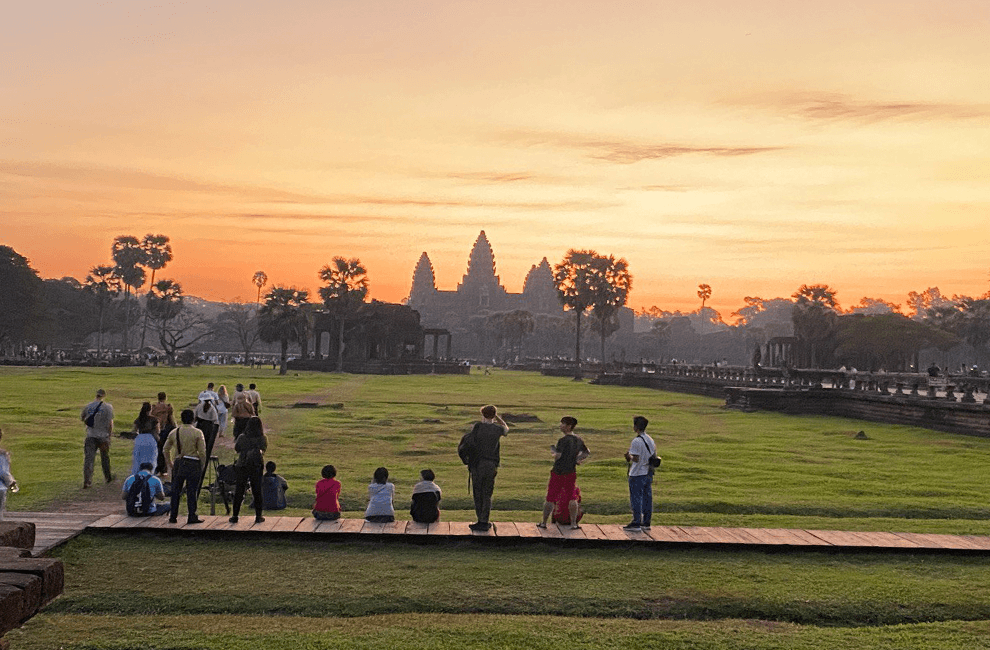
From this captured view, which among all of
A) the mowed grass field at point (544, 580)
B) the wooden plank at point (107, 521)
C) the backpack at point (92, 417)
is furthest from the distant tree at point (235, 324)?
the wooden plank at point (107, 521)

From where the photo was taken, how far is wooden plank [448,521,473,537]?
1246 centimetres

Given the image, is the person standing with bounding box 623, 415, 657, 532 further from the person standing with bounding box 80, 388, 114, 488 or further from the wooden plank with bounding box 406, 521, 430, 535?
the person standing with bounding box 80, 388, 114, 488

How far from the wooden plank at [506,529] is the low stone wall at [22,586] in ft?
24.7

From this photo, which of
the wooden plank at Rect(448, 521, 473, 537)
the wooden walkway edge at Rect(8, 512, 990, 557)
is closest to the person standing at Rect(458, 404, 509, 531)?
the wooden plank at Rect(448, 521, 473, 537)

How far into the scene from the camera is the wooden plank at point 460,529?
12462mm

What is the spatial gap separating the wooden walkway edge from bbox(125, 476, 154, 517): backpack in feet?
0.59

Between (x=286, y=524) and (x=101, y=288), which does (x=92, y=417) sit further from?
(x=101, y=288)

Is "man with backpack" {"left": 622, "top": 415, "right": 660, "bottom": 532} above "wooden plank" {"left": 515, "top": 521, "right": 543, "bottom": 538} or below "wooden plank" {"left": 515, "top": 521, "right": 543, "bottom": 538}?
above

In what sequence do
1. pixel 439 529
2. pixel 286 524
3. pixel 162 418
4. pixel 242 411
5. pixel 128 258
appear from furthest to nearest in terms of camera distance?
pixel 128 258 → pixel 242 411 → pixel 162 418 → pixel 286 524 → pixel 439 529

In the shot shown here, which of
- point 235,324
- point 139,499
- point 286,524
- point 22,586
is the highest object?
point 235,324

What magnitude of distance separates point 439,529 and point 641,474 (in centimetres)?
296

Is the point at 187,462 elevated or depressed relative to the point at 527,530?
elevated

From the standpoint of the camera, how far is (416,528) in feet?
41.8

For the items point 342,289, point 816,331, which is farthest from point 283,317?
point 816,331
